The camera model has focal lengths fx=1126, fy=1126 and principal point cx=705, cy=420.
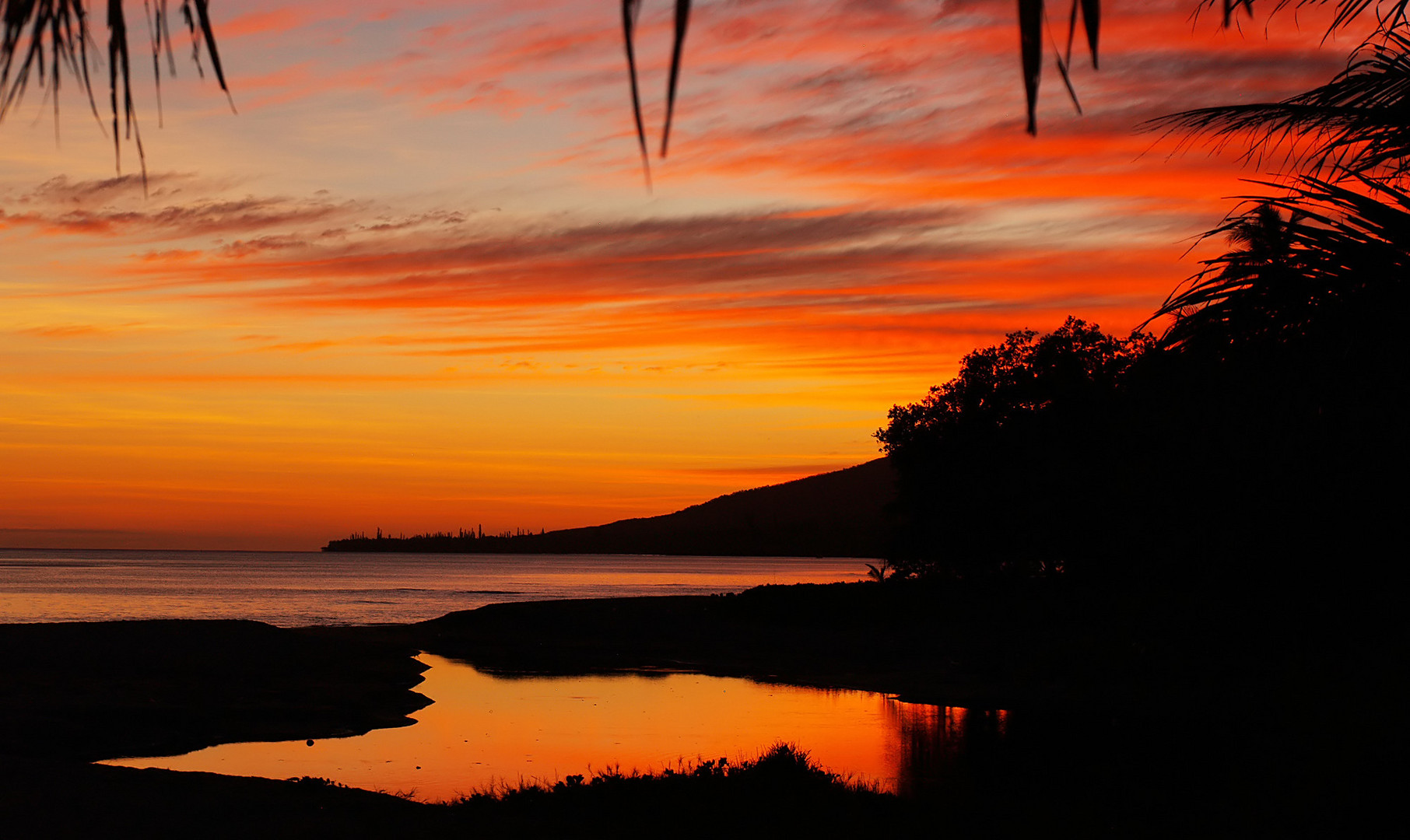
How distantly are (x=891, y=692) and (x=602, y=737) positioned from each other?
11376mm

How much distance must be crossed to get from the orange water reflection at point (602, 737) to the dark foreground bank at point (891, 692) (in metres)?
1.30

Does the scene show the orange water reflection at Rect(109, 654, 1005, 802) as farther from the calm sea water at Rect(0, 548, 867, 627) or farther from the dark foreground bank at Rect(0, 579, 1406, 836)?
the calm sea water at Rect(0, 548, 867, 627)

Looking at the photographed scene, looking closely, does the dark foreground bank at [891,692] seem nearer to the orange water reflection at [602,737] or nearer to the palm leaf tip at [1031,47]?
the orange water reflection at [602,737]

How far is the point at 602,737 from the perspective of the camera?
80.4ft

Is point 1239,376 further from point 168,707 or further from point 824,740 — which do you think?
point 168,707

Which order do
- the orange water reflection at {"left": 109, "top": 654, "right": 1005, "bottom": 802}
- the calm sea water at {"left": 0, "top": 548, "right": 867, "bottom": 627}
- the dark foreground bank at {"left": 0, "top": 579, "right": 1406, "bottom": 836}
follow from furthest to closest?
the calm sea water at {"left": 0, "top": 548, "right": 867, "bottom": 627} < the orange water reflection at {"left": 109, "top": 654, "right": 1005, "bottom": 802} < the dark foreground bank at {"left": 0, "top": 579, "right": 1406, "bottom": 836}

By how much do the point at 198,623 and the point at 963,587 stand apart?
32054 millimetres

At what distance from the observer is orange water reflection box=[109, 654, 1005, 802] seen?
20.2 m

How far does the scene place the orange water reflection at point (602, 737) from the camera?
20.2 metres

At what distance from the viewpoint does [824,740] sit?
79.3 feet

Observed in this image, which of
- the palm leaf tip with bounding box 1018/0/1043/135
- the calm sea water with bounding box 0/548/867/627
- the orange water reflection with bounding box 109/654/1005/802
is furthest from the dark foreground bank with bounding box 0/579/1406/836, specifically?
the calm sea water with bounding box 0/548/867/627

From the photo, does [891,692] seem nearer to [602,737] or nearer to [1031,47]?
[602,737]

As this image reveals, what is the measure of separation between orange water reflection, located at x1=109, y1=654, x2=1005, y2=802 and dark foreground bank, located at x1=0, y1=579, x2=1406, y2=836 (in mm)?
1297

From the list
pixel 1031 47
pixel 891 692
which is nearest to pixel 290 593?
pixel 891 692
